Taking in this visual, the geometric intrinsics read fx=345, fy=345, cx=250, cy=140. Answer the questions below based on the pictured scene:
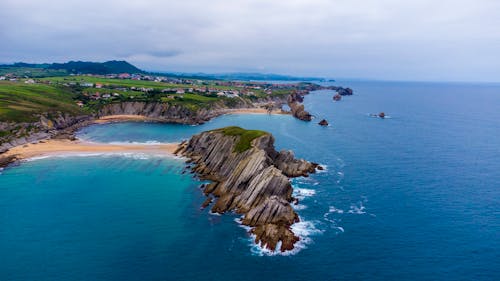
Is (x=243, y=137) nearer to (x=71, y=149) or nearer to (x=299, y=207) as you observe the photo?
(x=299, y=207)

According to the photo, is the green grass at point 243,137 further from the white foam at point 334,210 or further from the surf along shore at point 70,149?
the white foam at point 334,210

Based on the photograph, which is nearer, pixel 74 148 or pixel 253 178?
pixel 253 178

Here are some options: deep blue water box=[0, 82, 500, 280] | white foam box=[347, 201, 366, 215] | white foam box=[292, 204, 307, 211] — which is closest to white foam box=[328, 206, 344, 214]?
deep blue water box=[0, 82, 500, 280]

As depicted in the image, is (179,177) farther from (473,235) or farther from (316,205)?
(473,235)

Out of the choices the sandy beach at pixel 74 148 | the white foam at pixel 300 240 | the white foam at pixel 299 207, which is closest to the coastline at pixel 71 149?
the sandy beach at pixel 74 148

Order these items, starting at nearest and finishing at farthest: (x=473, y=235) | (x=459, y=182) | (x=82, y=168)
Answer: (x=473, y=235) → (x=459, y=182) → (x=82, y=168)

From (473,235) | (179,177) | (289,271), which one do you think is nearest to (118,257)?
(289,271)

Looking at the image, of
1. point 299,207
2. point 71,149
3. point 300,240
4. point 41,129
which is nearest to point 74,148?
point 71,149
